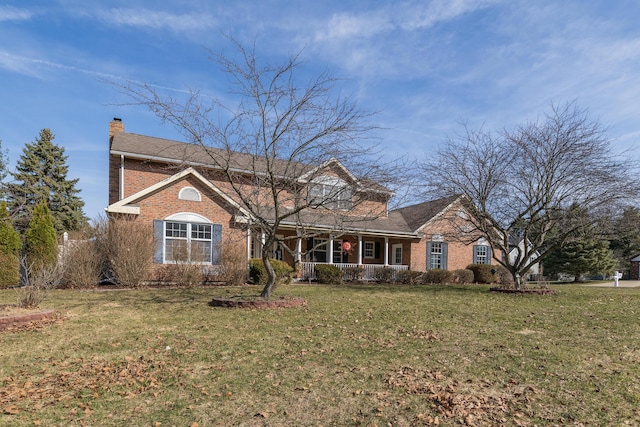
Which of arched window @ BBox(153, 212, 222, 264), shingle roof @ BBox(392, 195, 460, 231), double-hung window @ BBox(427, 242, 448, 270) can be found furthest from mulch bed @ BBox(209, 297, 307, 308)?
double-hung window @ BBox(427, 242, 448, 270)

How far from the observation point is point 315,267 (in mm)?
18859

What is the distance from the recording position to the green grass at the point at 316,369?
416 cm

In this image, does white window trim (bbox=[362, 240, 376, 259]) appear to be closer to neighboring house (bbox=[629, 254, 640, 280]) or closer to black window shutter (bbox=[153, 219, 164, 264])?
black window shutter (bbox=[153, 219, 164, 264])

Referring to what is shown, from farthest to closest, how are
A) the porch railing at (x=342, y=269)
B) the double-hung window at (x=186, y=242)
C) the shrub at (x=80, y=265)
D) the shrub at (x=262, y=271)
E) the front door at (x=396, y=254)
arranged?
the front door at (x=396, y=254), the porch railing at (x=342, y=269), the shrub at (x=262, y=271), the double-hung window at (x=186, y=242), the shrub at (x=80, y=265)

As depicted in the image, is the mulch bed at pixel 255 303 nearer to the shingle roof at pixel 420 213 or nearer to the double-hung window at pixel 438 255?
the shingle roof at pixel 420 213

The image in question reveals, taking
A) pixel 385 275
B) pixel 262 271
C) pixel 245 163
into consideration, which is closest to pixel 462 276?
pixel 385 275

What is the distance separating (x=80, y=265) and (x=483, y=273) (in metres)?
20.1

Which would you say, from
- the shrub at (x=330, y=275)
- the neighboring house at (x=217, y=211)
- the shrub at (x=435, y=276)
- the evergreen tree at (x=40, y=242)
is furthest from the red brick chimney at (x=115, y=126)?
the shrub at (x=435, y=276)

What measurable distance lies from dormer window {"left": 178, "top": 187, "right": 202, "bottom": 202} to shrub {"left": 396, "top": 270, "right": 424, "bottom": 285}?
1041 cm

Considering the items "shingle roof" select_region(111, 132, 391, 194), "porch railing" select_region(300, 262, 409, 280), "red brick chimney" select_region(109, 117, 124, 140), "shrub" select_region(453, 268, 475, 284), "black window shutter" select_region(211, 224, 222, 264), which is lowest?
"shrub" select_region(453, 268, 475, 284)

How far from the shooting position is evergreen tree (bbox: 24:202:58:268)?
13.3 meters

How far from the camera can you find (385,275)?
20.1 metres

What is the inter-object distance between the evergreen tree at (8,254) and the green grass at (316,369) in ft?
15.5

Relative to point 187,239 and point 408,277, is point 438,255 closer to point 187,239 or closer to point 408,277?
point 408,277
